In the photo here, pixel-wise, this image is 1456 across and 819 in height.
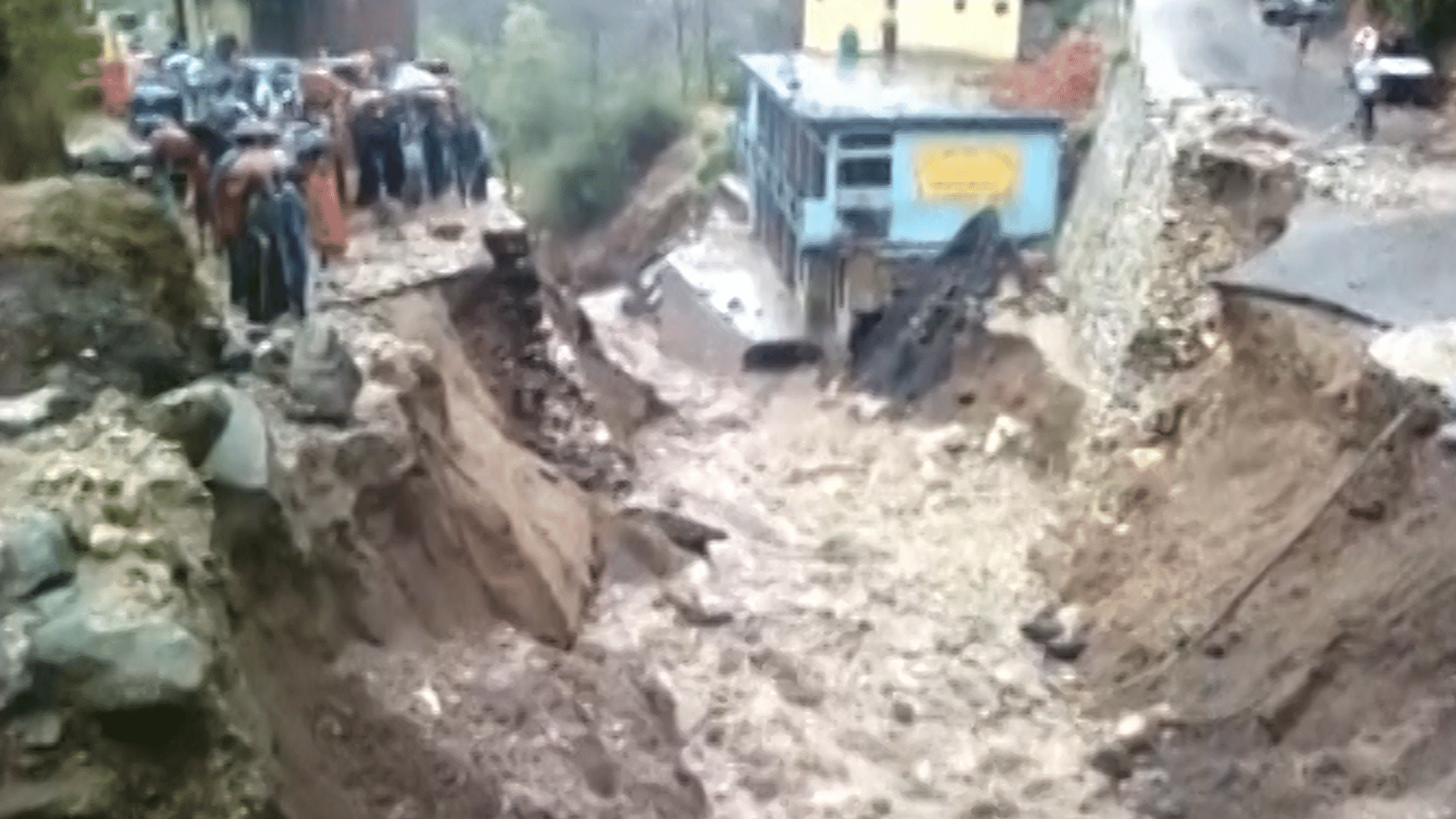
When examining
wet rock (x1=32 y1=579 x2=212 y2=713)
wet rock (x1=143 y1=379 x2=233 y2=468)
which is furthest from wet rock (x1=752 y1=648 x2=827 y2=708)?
wet rock (x1=32 y1=579 x2=212 y2=713)

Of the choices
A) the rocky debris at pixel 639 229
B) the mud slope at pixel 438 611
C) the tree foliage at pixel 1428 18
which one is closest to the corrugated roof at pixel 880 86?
the rocky debris at pixel 639 229

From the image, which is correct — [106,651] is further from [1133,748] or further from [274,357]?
[1133,748]

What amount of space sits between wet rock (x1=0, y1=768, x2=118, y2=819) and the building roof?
687 inches

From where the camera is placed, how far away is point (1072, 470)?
60.4 ft

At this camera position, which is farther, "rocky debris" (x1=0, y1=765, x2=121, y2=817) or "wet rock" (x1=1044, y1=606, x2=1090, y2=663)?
"wet rock" (x1=1044, y1=606, x2=1090, y2=663)

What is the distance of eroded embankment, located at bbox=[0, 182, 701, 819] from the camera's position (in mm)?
6883

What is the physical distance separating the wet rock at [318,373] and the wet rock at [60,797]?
567cm

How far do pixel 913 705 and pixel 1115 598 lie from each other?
2207 mm

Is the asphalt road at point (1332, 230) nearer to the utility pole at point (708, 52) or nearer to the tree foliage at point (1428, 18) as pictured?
the tree foliage at point (1428, 18)

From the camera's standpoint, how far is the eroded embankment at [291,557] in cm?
688

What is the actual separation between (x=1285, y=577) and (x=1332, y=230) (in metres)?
3.71

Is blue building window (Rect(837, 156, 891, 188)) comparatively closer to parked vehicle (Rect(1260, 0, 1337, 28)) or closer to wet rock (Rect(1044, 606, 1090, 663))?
parked vehicle (Rect(1260, 0, 1337, 28))

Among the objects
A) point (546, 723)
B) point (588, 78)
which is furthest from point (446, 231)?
point (588, 78)

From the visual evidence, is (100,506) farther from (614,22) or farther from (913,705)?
(614,22)
